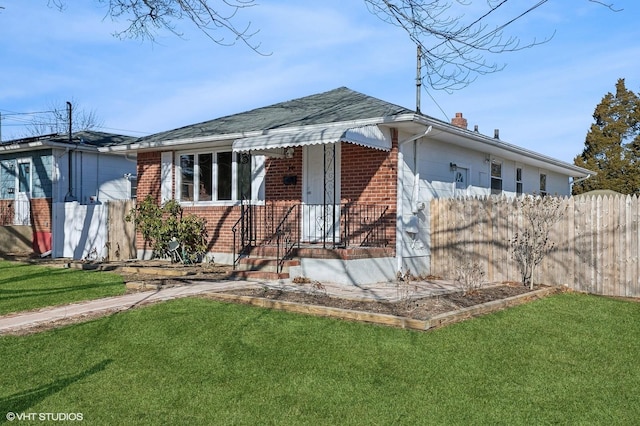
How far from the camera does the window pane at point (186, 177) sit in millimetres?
15164

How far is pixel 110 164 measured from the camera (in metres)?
21.4

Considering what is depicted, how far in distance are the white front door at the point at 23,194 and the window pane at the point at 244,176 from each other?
10675mm

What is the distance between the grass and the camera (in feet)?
28.4

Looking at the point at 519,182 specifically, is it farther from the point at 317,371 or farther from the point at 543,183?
the point at 317,371

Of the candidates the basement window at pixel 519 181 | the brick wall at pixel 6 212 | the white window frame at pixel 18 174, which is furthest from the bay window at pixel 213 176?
the brick wall at pixel 6 212

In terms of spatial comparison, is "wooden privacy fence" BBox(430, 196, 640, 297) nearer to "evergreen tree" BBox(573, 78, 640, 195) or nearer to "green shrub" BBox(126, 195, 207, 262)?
"green shrub" BBox(126, 195, 207, 262)

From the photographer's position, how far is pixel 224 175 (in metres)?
14.5

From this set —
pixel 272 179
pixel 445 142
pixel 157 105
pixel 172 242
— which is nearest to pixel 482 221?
pixel 445 142

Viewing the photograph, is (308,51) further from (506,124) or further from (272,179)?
(506,124)

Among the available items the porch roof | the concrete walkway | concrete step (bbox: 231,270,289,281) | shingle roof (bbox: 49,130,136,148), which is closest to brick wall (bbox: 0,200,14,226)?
shingle roof (bbox: 49,130,136,148)

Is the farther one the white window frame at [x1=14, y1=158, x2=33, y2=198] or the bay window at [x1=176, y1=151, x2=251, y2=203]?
the white window frame at [x1=14, y1=158, x2=33, y2=198]

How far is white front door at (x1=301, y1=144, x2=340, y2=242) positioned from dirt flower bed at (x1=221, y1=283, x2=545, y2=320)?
11.7 feet

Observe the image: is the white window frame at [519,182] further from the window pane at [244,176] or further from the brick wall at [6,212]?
the brick wall at [6,212]

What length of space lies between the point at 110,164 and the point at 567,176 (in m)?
19.5
